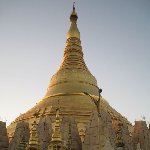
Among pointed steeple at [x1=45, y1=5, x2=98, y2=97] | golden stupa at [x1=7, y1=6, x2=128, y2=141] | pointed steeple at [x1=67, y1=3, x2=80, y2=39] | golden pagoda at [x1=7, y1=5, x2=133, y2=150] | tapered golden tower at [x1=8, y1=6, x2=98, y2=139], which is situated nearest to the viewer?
golden pagoda at [x1=7, y1=5, x2=133, y2=150]

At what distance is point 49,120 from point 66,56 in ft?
50.2

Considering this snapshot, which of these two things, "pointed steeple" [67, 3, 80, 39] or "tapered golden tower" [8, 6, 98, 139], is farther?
"pointed steeple" [67, 3, 80, 39]

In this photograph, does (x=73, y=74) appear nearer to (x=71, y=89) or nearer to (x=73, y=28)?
(x=71, y=89)

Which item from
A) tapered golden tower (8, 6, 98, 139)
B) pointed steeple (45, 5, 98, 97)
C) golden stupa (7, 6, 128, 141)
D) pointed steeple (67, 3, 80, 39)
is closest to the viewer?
golden stupa (7, 6, 128, 141)

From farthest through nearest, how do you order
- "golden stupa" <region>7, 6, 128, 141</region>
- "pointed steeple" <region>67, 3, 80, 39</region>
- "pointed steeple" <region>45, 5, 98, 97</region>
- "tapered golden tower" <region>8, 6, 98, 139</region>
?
"pointed steeple" <region>67, 3, 80, 39</region> < "pointed steeple" <region>45, 5, 98, 97</region> < "tapered golden tower" <region>8, 6, 98, 139</region> < "golden stupa" <region>7, 6, 128, 141</region>

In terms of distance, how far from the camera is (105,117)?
29.3 metres

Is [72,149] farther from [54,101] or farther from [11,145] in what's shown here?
[54,101]

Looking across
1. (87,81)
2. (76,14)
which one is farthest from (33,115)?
(76,14)

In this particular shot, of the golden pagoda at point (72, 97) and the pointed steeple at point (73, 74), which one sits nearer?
the golden pagoda at point (72, 97)

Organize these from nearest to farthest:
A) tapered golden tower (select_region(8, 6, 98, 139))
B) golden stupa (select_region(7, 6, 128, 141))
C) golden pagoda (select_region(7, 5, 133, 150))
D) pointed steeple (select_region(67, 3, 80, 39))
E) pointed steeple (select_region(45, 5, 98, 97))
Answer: golden pagoda (select_region(7, 5, 133, 150)) < golden stupa (select_region(7, 6, 128, 141)) < tapered golden tower (select_region(8, 6, 98, 139)) < pointed steeple (select_region(45, 5, 98, 97)) < pointed steeple (select_region(67, 3, 80, 39))

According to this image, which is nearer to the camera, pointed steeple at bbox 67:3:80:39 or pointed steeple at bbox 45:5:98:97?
pointed steeple at bbox 45:5:98:97

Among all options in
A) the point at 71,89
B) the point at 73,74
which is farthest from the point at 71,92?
the point at 73,74

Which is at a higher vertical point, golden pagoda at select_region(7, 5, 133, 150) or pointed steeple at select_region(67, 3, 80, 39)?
pointed steeple at select_region(67, 3, 80, 39)

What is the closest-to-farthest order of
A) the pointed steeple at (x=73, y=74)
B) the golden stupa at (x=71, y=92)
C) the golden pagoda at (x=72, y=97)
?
the golden pagoda at (x=72, y=97) < the golden stupa at (x=71, y=92) < the pointed steeple at (x=73, y=74)
